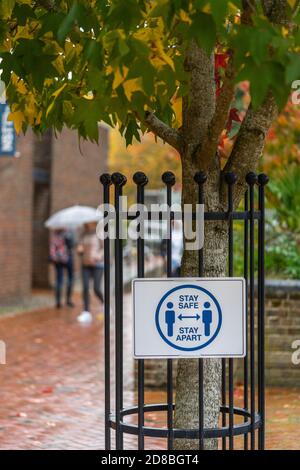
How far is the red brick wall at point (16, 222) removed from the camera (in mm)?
20484

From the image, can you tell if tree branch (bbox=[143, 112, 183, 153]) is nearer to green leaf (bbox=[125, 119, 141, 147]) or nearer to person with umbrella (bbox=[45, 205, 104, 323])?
green leaf (bbox=[125, 119, 141, 147])

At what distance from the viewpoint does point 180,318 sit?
4703 mm

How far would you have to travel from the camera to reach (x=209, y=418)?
5000 millimetres

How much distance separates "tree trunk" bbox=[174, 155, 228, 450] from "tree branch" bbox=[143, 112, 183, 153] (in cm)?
12

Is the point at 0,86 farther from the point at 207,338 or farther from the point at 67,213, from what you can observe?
the point at 67,213

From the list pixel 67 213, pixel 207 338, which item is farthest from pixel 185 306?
pixel 67 213

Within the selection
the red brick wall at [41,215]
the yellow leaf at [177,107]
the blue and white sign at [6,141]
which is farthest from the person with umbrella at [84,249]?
the yellow leaf at [177,107]

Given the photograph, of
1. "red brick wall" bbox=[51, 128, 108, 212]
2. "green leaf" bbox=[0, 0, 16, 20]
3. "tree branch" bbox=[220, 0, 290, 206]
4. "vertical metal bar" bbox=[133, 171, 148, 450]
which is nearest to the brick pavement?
"vertical metal bar" bbox=[133, 171, 148, 450]

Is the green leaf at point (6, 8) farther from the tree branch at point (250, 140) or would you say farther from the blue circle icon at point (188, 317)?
the blue circle icon at point (188, 317)

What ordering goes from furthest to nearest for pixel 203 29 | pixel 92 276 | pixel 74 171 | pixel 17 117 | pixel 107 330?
pixel 74 171 < pixel 92 276 < pixel 17 117 < pixel 107 330 < pixel 203 29

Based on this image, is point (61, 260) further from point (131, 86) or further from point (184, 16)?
point (184, 16)

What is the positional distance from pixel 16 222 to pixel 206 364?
16643mm

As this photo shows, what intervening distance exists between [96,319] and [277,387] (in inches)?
317

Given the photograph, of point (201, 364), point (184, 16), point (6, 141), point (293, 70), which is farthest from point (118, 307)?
point (6, 141)
